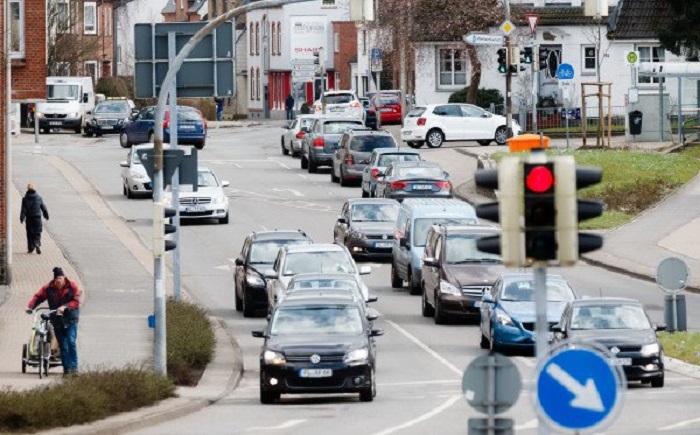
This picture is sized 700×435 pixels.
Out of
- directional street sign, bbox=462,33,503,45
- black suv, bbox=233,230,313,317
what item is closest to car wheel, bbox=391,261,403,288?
black suv, bbox=233,230,313,317

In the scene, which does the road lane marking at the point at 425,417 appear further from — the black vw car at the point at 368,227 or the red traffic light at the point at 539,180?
the black vw car at the point at 368,227

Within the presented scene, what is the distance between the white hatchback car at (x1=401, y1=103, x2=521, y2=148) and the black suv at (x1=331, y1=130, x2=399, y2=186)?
26.1 feet

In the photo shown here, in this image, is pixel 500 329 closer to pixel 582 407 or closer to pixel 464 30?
pixel 582 407

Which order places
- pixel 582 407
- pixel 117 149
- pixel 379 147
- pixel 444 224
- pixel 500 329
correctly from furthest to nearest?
pixel 117 149 → pixel 379 147 → pixel 444 224 → pixel 500 329 → pixel 582 407

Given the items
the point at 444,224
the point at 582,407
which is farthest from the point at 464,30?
the point at 582,407

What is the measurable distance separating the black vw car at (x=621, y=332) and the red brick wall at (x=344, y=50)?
84.3 m

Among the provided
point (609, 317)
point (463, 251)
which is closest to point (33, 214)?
point (463, 251)

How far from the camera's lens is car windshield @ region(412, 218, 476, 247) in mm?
37812

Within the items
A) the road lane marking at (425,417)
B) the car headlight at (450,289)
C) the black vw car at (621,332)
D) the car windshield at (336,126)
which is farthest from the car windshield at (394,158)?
the road lane marking at (425,417)

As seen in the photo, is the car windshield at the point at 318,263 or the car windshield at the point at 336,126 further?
the car windshield at the point at 336,126

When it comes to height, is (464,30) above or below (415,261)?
above

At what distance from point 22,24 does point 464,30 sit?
4098 cm

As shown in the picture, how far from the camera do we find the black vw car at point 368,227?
1647 inches

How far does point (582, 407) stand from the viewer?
11727mm
